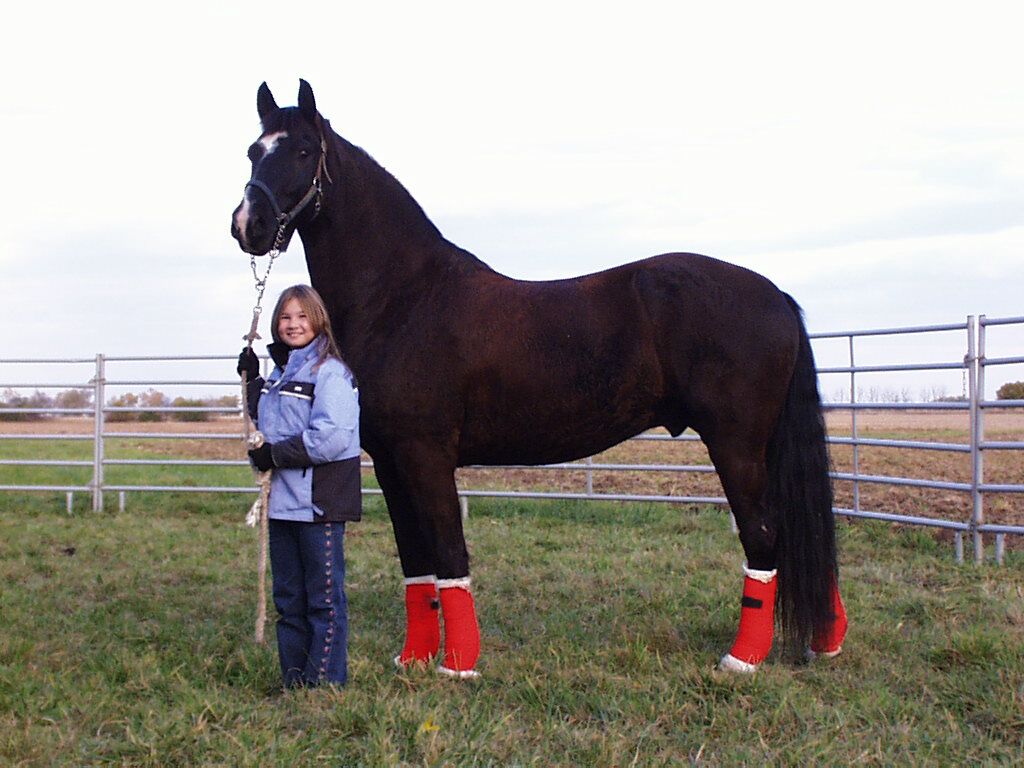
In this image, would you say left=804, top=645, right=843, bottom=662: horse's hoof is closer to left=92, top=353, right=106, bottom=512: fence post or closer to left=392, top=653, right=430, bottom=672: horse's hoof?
left=392, top=653, right=430, bottom=672: horse's hoof

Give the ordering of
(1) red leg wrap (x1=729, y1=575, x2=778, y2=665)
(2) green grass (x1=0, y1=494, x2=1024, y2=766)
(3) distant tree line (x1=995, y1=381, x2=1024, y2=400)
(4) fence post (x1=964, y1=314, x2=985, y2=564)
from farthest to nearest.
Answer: (3) distant tree line (x1=995, y1=381, x2=1024, y2=400) < (4) fence post (x1=964, y1=314, x2=985, y2=564) < (1) red leg wrap (x1=729, y1=575, x2=778, y2=665) < (2) green grass (x1=0, y1=494, x2=1024, y2=766)

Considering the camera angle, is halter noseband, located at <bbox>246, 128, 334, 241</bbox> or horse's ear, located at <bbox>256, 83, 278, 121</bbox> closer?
halter noseband, located at <bbox>246, 128, 334, 241</bbox>

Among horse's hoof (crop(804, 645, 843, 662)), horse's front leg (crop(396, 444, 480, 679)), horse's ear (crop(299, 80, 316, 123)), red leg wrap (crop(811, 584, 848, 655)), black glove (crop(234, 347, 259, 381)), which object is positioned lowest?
horse's hoof (crop(804, 645, 843, 662))

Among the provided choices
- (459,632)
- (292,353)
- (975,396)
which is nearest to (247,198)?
(292,353)

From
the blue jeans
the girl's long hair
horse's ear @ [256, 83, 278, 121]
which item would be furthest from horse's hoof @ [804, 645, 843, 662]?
horse's ear @ [256, 83, 278, 121]

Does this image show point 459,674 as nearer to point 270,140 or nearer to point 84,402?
point 270,140

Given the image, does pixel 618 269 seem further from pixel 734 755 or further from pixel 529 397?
pixel 734 755

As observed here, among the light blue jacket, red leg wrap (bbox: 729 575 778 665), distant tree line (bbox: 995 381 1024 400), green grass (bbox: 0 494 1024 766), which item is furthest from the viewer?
distant tree line (bbox: 995 381 1024 400)

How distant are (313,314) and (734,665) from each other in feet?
7.06

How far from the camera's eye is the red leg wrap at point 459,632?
3.49m

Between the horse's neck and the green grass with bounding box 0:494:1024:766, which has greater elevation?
the horse's neck

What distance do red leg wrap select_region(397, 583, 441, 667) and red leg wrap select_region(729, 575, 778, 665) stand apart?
1.25m

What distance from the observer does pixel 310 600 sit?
3.35m

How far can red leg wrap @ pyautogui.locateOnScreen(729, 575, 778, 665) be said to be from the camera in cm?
359
